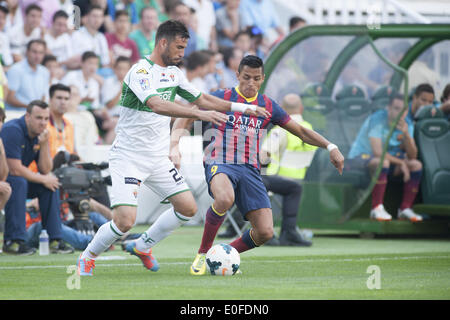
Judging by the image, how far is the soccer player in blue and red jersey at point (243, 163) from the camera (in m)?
8.81

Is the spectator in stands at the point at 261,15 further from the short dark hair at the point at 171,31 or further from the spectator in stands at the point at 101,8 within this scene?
the short dark hair at the point at 171,31

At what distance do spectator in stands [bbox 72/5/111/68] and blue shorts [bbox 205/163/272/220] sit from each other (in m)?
8.31

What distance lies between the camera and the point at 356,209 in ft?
45.7

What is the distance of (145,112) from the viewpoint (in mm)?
8586

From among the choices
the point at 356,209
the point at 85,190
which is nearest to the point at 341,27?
the point at 356,209

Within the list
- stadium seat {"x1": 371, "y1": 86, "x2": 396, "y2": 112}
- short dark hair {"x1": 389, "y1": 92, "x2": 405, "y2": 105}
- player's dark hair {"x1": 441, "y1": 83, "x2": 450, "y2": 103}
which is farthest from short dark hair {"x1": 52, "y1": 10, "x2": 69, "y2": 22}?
player's dark hair {"x1": 441, "y1": 83, "x2": 450, "y2": 103}

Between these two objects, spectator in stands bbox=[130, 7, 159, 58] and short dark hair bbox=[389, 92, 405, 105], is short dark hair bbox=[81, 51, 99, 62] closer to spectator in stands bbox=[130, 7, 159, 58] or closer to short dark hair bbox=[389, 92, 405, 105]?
spectator in stands bbox=[130, 7, 159, 58]

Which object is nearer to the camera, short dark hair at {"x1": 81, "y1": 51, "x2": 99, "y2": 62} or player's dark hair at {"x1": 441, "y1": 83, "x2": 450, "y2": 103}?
player's dark hair at {"x1": 441, "y1": 83, "x2": 450, "y2": 103}

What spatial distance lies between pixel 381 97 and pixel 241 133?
5.28 m

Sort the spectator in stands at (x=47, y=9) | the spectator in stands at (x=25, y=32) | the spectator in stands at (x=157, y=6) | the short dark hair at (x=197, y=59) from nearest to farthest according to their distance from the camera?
the spectator in stands at (x=25, y=32)
the spectator in stands at (x=47, y=9)
the short dark hair at (x=197, y=59)
the spectator in stands at (x=157, y=6)

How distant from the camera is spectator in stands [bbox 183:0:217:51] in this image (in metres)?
19.2

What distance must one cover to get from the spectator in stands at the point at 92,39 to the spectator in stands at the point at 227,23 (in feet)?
11.3

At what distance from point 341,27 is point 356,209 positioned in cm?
277

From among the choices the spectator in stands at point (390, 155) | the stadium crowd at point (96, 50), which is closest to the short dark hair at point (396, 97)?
the spectator in stands at point (390, 155)
